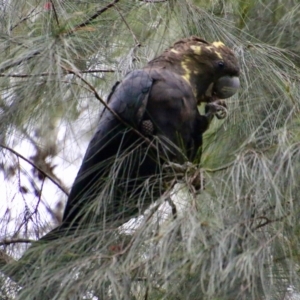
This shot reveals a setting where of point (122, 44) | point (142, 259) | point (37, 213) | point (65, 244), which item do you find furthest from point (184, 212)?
point (122, 44)

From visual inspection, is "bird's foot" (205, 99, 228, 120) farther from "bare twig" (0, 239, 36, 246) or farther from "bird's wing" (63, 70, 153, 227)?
"bare twig" (0, 239, 36, 246)

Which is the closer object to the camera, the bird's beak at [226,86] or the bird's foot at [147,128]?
the bird's foot at [147,128]

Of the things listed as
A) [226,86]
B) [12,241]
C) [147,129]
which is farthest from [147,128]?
[12,241]

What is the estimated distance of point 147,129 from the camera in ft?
7.39

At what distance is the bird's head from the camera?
2459 millimetres

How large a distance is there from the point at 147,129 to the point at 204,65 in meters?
0.38

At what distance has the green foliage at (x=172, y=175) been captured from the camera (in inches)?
69.2

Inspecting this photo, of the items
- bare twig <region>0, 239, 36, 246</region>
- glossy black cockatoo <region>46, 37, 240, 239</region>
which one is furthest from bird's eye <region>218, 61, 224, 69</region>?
bare twig <region>0, 239, 36, 246</region>

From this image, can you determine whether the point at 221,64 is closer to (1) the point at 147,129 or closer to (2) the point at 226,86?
(2) the point at 226,86

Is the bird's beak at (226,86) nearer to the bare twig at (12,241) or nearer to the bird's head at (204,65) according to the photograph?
the bird's head at (204,65)

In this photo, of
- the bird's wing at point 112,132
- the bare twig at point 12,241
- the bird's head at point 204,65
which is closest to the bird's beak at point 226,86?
the bird's head at point 204,65

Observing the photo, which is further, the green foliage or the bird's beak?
the bird's beak

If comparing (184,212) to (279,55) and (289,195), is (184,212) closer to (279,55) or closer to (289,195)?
(289,195)

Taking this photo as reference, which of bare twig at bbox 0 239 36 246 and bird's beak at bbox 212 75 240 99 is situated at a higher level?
bird's beak at bbox 212 75 240 99
